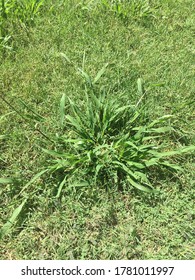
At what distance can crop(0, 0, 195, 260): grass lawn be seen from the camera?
6.28 feet

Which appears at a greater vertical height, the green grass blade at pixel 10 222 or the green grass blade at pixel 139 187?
the green grass blade at pixel 139 187

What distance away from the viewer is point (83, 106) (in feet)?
7.61

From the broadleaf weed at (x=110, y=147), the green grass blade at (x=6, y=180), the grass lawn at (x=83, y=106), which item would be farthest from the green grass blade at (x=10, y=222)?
the broadleaf weed at (x=110, y=147)

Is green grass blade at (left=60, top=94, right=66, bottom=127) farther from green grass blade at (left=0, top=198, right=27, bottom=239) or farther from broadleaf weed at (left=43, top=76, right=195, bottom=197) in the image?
green grass blade at (left=0, top=198, right=27, bottom=239)

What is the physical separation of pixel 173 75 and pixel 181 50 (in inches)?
12.6

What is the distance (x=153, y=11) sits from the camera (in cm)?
283

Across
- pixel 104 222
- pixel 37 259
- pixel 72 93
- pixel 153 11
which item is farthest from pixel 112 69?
pixel 37 259

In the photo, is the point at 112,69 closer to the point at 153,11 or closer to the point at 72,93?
the point at 72,93

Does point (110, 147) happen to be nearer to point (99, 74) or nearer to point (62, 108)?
point (62, 108)

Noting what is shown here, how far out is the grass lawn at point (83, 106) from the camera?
192 cm

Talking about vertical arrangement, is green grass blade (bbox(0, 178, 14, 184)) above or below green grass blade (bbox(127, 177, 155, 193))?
below

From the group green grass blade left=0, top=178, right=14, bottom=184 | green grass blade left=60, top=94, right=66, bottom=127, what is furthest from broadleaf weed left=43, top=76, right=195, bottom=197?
green grass blade left=0, top=178, right=14, bottom=184

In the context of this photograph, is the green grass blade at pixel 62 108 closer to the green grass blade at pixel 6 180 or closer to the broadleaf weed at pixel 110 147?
the broadleaf weed at pixel 110 147
